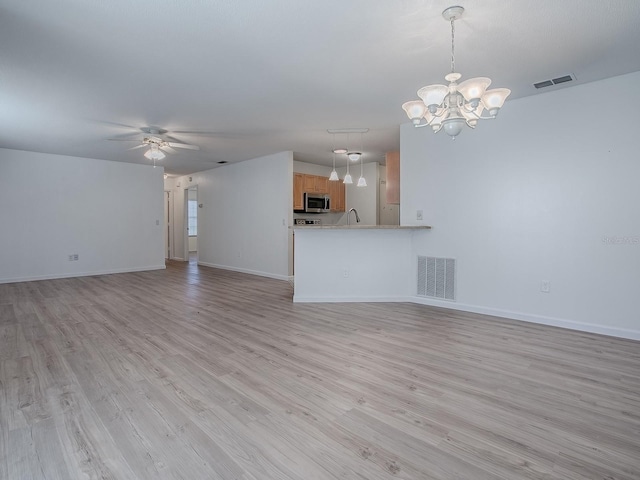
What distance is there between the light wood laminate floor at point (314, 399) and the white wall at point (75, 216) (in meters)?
3.63

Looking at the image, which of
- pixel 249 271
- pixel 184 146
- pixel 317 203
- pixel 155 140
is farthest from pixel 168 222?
pixel 155 140

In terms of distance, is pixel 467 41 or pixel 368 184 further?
pixel 368 184

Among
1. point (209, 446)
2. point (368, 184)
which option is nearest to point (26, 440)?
point (209, 446)

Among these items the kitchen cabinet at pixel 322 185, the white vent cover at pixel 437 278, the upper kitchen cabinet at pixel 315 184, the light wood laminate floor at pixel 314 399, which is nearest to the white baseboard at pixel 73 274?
the light wood laminate floor at pixel 314 399

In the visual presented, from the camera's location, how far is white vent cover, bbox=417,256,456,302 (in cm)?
437

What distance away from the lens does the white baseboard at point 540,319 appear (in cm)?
324

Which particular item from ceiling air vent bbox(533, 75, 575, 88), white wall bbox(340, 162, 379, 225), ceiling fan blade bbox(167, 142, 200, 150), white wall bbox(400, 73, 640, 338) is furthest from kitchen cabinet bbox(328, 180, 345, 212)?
ceiling air vent bbox(533, 75, 575, 88)

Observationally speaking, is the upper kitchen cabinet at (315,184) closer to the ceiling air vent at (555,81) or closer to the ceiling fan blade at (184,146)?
the ceiling fan blade at (184,146)

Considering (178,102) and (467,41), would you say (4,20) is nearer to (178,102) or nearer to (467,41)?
(178,102)

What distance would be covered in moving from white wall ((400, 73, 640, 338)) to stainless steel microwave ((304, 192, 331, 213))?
324 centimetres

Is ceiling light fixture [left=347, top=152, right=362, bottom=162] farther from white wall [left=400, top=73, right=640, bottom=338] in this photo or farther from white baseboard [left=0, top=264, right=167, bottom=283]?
white baseboard [left=0, top=264, right=167, bottom=283]

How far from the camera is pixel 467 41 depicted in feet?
8.51

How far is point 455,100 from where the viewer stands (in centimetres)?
235

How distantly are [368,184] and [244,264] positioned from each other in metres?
3.45
